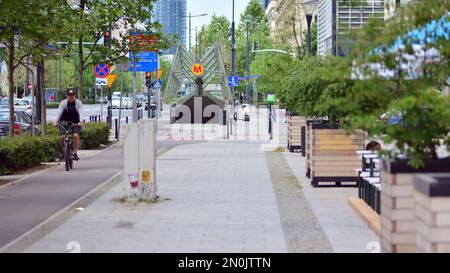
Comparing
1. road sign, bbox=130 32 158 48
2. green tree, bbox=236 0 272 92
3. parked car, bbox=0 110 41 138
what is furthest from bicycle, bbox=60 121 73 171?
green tree, bbox=236 0 272 92

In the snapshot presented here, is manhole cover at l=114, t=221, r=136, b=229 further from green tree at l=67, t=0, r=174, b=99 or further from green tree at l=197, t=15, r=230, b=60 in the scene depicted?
green tree at l=197, t=15, r=230, b=60

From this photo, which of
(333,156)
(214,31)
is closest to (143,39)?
(333,156)

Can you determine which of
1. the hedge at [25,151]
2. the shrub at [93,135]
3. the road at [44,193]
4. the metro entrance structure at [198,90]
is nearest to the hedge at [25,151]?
the hedge at [25,151]

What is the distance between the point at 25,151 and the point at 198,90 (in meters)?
36.6

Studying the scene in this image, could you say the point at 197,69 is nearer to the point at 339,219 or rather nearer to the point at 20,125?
the point at 20,125

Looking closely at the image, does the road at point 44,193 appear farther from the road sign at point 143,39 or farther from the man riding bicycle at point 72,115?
the road sign at point 143,39

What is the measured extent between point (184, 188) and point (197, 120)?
39.5m

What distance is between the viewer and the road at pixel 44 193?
11.9m

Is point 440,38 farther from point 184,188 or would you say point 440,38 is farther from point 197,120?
point 197,120

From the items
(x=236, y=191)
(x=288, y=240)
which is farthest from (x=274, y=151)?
(x=288, y=240)

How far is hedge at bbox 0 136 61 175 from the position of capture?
18.8 m

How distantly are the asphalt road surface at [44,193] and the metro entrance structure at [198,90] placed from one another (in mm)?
32335

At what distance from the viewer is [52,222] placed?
11.8 metres

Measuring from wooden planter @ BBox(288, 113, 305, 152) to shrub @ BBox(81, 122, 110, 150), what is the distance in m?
5.65
